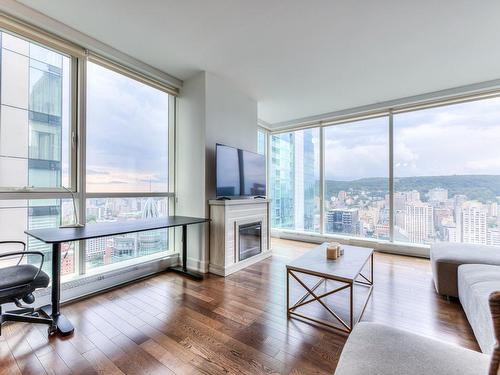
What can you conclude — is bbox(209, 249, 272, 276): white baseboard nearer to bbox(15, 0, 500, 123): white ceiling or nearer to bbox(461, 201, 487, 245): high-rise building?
bbox(15, 0, 500, 123): white ceiling

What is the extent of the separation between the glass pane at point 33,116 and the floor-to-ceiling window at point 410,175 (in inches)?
167

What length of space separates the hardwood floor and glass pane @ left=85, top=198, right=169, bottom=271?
1.54ft

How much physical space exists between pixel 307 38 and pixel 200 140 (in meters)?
1.77

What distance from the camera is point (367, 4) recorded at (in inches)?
78.0

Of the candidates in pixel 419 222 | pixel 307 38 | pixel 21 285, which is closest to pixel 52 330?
pixel 21 285

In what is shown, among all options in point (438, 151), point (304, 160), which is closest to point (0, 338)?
point (304, 160)

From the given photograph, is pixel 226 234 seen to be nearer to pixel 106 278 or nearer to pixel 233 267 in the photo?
pixel 233 267

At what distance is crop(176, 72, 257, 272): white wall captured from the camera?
314cm

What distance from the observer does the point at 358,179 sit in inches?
179

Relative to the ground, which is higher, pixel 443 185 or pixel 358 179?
pixel 358 179

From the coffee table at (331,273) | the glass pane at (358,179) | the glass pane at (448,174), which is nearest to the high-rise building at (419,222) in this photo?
the glass pane at (448,174)

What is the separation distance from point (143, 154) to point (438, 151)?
4.68 m

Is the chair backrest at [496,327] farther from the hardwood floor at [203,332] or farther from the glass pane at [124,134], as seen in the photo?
the glass pane at [124,134]

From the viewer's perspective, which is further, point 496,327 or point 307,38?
point 307,38
